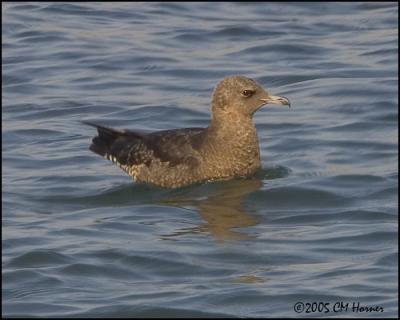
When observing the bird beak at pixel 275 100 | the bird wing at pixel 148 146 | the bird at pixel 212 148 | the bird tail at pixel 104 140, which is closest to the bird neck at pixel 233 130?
the bird at pixel 212 148

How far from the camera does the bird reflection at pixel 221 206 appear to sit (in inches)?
490

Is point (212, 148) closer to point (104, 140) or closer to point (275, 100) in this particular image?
point (275, 100)

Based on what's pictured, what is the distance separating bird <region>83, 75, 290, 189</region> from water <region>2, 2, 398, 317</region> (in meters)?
0.12

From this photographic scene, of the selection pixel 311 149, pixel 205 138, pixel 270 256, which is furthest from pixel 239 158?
pixel 270 256

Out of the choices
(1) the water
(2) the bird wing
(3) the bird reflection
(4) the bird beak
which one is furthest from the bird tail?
(4) the bird beak

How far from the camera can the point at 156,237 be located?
12180 mm

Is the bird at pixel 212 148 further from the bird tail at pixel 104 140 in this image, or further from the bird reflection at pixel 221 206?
the bird tail at pixel 104 140

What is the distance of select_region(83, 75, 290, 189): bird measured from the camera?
13.8 m

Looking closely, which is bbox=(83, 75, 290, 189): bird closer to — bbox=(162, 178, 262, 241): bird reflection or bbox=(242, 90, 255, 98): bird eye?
bbox=(242, 90, 255, 98): bird eye

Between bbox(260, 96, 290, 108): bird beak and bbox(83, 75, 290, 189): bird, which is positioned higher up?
bbox(260, 96, 290, 108): bird beak

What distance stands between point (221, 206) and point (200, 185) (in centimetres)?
52

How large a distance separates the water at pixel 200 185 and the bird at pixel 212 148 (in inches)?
4.5

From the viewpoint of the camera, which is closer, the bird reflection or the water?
the water

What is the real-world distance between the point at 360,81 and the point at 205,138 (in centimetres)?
435
